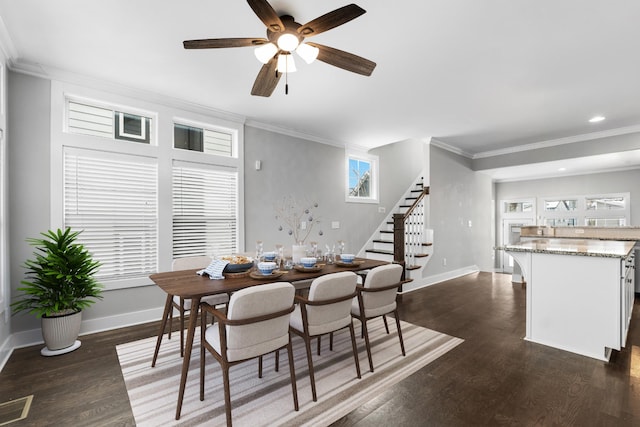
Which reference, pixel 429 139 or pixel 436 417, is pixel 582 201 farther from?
pixel 436 417

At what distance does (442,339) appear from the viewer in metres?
3.04

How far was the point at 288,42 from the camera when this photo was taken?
6.54 feet

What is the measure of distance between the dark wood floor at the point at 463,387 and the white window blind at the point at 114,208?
31.0 inches

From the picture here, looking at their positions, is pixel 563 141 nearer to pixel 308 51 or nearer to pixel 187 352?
pixel 308 51

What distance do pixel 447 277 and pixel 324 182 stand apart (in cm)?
326

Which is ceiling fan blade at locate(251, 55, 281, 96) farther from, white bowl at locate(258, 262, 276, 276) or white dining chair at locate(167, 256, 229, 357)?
white dining chair at locate(167, 256, 229, 357)

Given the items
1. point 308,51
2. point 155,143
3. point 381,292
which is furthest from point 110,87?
point 381,292

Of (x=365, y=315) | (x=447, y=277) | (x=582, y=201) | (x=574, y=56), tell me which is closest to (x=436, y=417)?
(x=365, y=315)

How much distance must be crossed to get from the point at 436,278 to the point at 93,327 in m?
5.40

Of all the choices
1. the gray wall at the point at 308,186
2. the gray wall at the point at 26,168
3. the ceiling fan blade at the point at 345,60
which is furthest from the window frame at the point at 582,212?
the gray wall at the point at 26,168

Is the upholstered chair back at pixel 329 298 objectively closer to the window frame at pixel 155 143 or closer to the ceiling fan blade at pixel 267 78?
the ceiling fan blade at pixel 267 78

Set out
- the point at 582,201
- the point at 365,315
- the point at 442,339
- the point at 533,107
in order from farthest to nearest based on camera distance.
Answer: the point at 582,201, the point at 533,107, the point at 442,339, the point at 365,315

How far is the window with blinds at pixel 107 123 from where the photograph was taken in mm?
3158

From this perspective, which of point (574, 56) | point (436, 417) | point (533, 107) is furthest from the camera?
point (533, 107)
